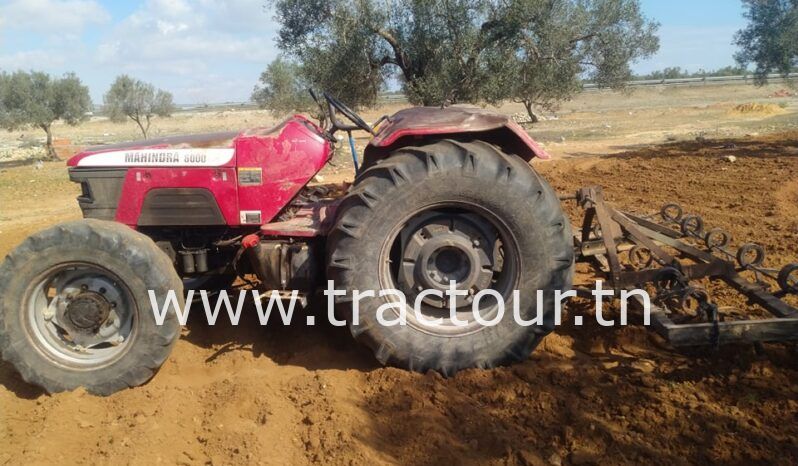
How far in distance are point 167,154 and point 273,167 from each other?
74 cm

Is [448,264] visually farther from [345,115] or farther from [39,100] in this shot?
[39,100]

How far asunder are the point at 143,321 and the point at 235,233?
2.99 feet

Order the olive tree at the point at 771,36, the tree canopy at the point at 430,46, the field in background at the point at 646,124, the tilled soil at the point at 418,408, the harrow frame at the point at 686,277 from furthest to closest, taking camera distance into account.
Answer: the field in background at the point at 646,124, the olive tree at the point at 771,36, the tree canopy at the point at 430,46, the harrow frame at the point at 686,277, the tilled soil at the point at 418,408

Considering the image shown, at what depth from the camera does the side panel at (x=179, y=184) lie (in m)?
3.77

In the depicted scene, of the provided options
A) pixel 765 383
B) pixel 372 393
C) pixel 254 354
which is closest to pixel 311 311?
pixel 254 354

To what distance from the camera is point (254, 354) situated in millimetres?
3877

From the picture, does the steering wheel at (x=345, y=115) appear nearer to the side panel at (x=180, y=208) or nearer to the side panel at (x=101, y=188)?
the side panel at (x=180, y=208)

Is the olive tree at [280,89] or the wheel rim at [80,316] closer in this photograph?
the wheel rim at [80,316]

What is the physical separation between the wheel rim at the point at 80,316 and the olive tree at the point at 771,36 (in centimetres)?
1719

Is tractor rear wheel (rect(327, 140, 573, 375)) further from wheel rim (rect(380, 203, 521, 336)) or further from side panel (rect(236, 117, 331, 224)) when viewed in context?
side panel (rect(236, 117, 331, 224))

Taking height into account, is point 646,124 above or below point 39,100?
below

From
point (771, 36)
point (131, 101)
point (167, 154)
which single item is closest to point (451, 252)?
point (167, 154)

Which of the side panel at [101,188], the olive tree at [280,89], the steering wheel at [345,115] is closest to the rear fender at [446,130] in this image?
the steering wheel at [345,115]

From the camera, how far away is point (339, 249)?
3338 mm
